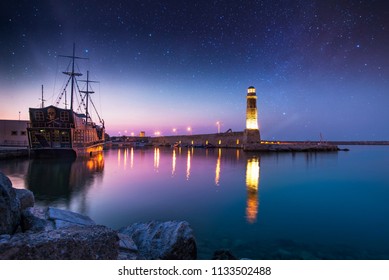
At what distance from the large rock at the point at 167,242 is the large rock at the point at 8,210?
2807 millimetres

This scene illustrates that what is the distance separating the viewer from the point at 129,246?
19.5ft

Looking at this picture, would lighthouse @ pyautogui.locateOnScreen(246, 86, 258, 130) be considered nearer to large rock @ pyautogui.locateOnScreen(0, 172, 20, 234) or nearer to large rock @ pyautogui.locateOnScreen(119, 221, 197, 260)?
large rock @ pyautogui.locateOnScreen(119, 221, 197, 260)

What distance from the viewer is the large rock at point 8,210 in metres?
5.71

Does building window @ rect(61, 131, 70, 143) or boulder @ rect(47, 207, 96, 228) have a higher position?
building window @ rect(61, 131, 70, 143)

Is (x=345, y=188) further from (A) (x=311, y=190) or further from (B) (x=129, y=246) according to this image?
(B) (x=129, y=246)

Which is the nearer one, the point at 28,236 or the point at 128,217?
the point at 28,236

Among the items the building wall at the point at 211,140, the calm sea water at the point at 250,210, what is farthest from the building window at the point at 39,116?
the building wall at the point at 211,140

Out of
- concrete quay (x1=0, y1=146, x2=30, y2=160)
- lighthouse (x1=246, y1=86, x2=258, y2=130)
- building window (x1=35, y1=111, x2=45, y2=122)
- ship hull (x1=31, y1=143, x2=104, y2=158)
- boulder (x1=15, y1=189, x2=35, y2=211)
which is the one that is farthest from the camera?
lighthouse (x1=246, y1=86, x2=258, y2=130)

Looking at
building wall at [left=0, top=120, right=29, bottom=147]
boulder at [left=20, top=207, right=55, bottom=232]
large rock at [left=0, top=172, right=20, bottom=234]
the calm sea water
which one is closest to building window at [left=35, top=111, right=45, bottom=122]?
the calm sea water

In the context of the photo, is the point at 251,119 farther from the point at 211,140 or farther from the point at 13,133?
the point at 13,133

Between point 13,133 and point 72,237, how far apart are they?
6253 cm

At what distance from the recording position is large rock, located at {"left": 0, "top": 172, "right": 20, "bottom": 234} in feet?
18.7

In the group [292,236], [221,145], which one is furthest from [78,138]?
[221,145]
